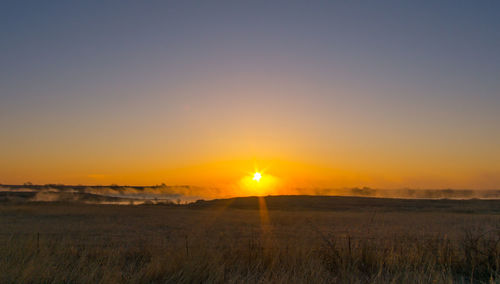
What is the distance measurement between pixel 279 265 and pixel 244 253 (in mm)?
1272

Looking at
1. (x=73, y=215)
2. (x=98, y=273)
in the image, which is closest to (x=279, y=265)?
(x=98, y=273)

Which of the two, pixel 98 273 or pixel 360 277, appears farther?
pixel 360 277

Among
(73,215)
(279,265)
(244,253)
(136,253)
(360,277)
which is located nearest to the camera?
(360,277)

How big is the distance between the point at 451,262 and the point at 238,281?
14.5 ft

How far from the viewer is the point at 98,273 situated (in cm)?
673

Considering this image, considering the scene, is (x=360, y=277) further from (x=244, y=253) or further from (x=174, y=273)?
(x=174, y=273)

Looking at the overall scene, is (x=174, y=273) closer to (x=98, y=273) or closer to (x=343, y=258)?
(x=98, y=273)

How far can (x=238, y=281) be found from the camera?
630 cm

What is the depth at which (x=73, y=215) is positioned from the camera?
49656mm

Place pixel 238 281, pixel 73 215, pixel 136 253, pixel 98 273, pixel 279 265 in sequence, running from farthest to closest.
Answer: pixel 73 215 < pixel 136 253 < pixel 279 265 < pixel 98 273 < pixel 238 281

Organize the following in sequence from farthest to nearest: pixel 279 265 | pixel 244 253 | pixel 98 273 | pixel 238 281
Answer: pixel 244 253, pixel 279 265, pixel 98 273, pixel 238 281

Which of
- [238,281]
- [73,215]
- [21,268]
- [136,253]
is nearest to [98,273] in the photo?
[21,268]

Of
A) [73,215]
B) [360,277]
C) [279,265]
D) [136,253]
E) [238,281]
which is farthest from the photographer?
[73,215]

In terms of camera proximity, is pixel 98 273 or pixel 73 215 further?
pixel 73 215
